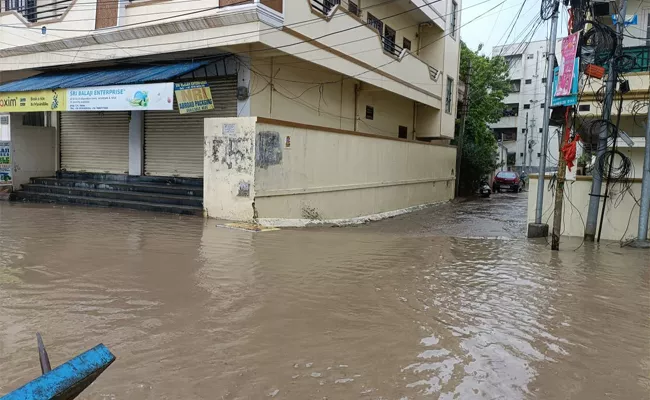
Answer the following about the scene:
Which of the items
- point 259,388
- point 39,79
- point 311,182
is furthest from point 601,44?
point 39,79

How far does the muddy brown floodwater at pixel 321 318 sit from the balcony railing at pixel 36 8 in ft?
28.9

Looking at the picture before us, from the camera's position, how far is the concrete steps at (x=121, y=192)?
12.2m

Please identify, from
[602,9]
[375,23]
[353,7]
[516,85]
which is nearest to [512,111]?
[516,85]

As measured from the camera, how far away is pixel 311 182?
39.7 feet

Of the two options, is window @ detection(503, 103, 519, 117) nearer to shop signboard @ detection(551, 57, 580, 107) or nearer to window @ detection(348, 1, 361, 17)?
window @ detection(348, 1, 361, 17)

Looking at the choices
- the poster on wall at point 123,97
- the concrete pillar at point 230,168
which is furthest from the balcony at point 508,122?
the concrete pillar at point 230,168

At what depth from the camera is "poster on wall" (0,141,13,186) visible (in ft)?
48.3

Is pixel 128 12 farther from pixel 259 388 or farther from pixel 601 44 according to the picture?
pixel 259 388

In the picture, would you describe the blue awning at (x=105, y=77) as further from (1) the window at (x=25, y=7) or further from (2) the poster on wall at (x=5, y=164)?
(1) the window at (x=25, y=7)

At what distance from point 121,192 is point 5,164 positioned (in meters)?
4.27

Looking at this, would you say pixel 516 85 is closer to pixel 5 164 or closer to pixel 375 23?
pixel 375 23

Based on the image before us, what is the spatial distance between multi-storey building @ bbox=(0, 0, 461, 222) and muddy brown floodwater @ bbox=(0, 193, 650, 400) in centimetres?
396

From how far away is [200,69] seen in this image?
1315 cm

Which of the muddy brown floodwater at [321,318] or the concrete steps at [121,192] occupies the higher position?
the concrete steps at [121,192]
